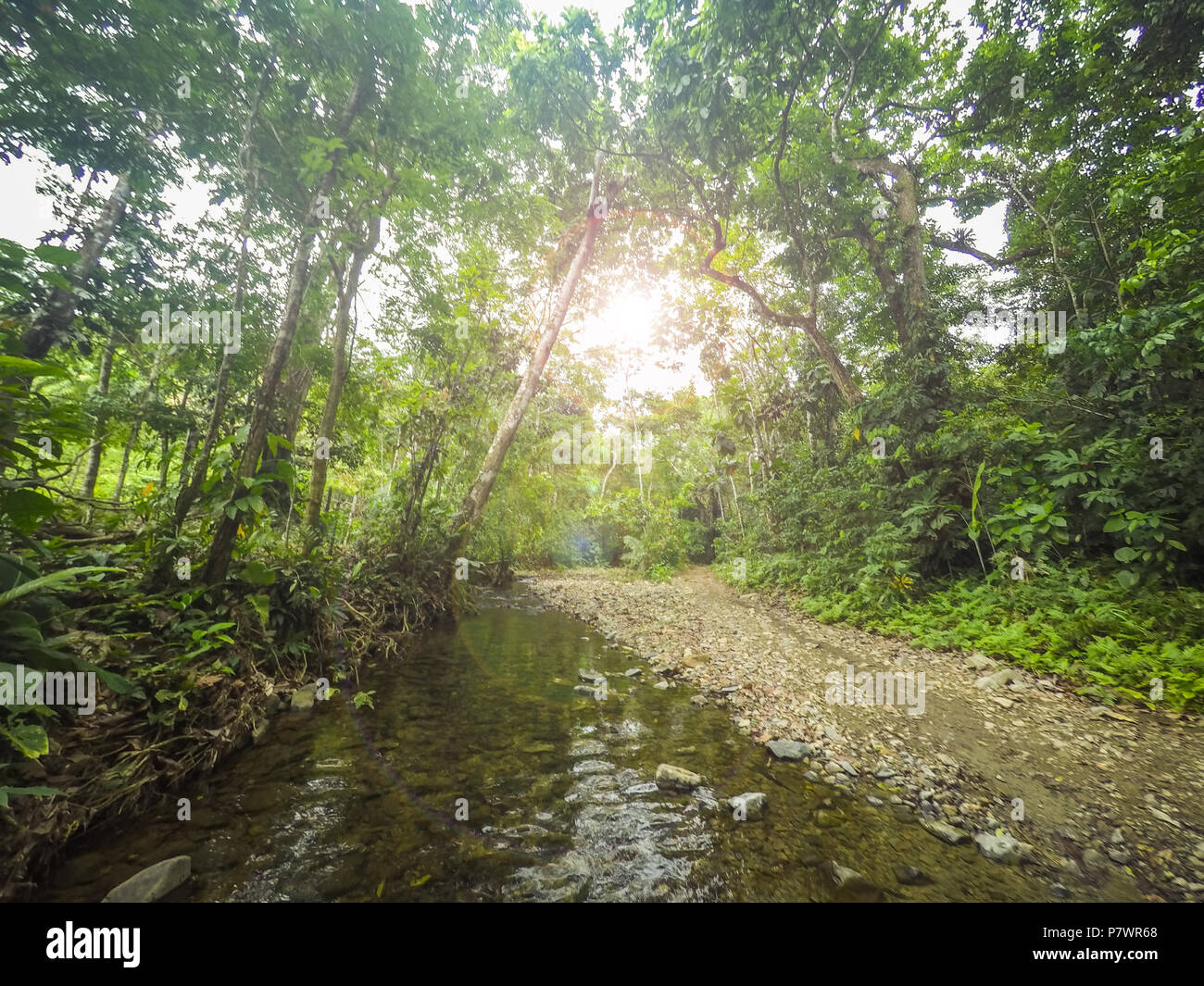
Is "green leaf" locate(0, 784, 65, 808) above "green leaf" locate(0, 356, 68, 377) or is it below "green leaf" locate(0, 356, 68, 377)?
below

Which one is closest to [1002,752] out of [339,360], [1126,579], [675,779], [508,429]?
[675,779]

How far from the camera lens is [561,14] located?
10.1m

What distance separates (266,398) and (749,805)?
6082 millimetres

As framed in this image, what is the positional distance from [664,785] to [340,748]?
296 centimetres

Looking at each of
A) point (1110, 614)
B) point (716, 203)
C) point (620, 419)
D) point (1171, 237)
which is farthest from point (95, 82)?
point (620, 419)

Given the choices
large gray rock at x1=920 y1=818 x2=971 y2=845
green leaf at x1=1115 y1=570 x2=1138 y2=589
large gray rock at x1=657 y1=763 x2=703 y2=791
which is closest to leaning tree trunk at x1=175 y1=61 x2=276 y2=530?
large gray rock at x1=657 y1=763 x2=703 y2=791

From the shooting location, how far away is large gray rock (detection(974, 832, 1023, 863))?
8.92 feet

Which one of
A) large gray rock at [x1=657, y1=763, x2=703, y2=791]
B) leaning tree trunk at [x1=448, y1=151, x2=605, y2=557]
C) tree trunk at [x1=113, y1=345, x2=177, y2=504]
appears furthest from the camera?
leaning tree trunk at [x1=448, y1=151, x2=605, y2=557]

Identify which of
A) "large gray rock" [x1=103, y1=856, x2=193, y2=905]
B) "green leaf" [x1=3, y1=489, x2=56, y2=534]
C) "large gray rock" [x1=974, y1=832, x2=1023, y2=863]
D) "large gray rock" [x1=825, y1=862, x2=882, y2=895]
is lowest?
"large gray rock" [x1=825, y1=862, x2=882, y2=895]

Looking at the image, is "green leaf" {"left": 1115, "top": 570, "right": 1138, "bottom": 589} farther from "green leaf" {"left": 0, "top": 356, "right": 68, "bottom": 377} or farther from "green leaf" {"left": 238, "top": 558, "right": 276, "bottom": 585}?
"green leaf" {"left": 0, "top": 356, "right": 68, "bottom": 377}

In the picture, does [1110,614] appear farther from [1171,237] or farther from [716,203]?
[716,203]

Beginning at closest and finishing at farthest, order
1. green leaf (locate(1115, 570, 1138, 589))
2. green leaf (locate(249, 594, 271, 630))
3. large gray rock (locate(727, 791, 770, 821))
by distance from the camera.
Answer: large gray rock (locate(727, 791, 770, 821)) < green leaf (locate(249, 594, 271, 630)) < green leaf (locate(1115, 570, 1138, 589))

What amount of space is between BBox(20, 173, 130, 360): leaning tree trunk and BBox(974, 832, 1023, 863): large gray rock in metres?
10.1

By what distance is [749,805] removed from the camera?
10.8ft
